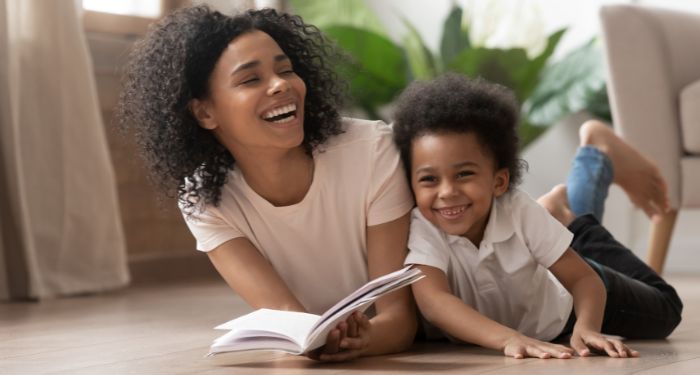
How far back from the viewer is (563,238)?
172 cm

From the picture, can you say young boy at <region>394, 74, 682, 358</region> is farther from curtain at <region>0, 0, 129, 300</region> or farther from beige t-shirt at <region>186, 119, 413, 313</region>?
curtain at <region>0, 0, 129, 300</region>

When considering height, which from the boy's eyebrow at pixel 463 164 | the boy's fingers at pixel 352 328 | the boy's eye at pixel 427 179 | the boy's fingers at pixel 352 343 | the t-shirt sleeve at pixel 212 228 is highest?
the boy's eyebrow at pixel 463 164

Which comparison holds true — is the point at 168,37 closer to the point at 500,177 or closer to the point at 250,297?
the point at 250,297

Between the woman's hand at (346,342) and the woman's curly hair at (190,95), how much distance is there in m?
0.36

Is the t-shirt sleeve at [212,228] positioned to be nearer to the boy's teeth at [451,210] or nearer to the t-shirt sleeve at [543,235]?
the boy's teeth at [451,210]

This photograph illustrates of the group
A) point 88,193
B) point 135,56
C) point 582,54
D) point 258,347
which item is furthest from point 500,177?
point 582,54

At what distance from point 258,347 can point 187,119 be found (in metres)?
0.46

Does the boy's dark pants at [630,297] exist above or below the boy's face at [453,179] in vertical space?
below

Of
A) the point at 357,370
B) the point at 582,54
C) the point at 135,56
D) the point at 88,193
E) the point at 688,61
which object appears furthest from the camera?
the point at 582,54

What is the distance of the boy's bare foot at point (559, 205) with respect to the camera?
2.28m

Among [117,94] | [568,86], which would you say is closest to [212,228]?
[117,94]

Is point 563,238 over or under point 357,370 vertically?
over

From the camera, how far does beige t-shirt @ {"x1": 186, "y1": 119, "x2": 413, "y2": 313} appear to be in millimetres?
1822

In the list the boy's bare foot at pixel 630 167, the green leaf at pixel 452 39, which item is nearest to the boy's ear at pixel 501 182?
the boy's bare foot at pixel 630 167
